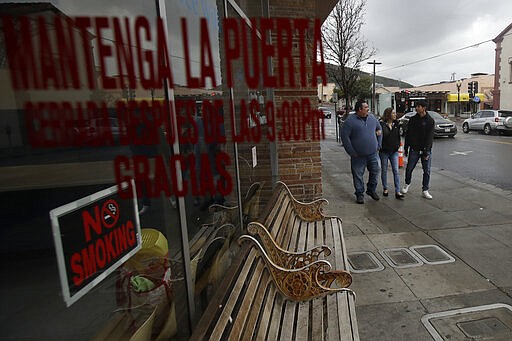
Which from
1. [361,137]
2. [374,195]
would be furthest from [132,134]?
[374,195]

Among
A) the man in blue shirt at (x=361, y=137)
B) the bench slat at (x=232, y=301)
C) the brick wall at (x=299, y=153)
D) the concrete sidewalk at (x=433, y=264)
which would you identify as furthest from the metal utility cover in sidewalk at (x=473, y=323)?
the man in blue shirt at (x=361, y=137)

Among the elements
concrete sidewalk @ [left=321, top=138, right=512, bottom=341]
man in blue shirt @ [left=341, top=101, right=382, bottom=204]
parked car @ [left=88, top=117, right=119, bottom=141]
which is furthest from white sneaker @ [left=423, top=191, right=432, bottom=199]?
parked car @ [left=88, top=117, right=119, bottom=141]

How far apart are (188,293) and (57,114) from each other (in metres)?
1.16

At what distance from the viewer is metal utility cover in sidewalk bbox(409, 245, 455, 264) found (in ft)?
12.5

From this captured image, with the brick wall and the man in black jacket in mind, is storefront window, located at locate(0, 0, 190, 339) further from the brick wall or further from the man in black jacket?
the man in black jacket

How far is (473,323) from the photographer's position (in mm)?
2676

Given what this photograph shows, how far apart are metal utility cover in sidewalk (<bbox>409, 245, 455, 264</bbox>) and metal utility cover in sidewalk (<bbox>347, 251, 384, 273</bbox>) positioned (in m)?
0.51

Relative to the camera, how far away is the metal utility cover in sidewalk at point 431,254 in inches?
150

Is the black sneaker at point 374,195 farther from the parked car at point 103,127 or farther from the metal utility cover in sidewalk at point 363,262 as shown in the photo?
the parked car at point 103,127

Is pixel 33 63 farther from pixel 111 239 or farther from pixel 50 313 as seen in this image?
pixel 50 313

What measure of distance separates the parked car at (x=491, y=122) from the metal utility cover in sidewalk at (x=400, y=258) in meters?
20.2

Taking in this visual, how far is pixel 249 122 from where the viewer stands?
4.23 m

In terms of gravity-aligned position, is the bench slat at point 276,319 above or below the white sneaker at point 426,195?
above

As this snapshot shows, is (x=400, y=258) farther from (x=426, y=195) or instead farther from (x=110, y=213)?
(x=110, y=213)
